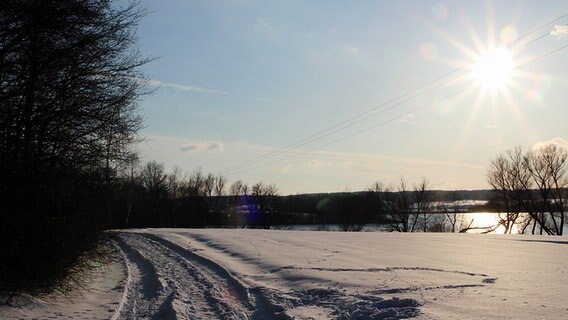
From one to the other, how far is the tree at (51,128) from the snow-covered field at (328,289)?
3.19ft

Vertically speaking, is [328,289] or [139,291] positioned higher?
[328,289]

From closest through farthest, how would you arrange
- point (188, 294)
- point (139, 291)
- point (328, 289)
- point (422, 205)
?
point (328, 289)
point (188, 294)
point (139, 291)
point (422, 205)

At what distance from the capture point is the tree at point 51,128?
802 cm

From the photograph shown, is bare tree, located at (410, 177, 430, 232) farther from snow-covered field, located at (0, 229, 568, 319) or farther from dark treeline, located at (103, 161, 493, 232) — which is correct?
snow-covered field, located at (0, 229, 568, 319)

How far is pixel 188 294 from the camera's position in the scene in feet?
32.0

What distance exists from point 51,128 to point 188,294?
4.43m

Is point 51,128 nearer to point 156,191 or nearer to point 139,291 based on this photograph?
point 139,291

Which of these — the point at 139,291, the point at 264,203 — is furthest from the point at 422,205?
the point at 139,291

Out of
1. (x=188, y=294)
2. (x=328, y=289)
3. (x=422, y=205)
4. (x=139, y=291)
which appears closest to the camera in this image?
(x=328, y=289)

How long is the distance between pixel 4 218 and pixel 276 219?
8338cm

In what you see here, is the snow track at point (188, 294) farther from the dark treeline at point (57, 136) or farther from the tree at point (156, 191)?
the tree at point (156, 191)

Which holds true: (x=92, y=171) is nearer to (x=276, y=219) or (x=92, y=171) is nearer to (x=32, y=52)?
(x=32, y=52)

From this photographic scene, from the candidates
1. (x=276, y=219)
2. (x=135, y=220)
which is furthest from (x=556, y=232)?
(x=135, y=220)

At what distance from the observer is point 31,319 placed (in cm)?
757
